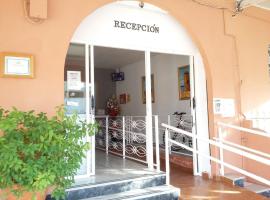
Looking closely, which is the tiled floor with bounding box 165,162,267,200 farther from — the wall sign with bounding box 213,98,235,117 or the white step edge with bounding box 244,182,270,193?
the wall sign with bounding box 213,98,235,117

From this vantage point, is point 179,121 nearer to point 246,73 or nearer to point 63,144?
point 246,73

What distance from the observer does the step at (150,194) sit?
3361 millimetres

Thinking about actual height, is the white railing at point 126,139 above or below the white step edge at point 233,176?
above

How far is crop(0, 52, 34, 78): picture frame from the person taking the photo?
323 centimetres

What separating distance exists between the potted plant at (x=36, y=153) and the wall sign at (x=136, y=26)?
2010 mm

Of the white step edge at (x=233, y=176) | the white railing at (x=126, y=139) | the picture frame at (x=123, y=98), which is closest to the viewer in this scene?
the white step edge at (x=233, y=176)

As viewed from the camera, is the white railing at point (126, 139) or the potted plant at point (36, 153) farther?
the white railing at point (126, 139)

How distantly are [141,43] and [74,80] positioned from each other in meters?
1.27

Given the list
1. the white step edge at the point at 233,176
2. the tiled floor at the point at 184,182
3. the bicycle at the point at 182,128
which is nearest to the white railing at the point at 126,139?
the tiled floor at the point at 184,182

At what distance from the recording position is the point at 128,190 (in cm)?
361

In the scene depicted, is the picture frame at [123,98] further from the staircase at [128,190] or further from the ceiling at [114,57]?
the staircase at [128,190]

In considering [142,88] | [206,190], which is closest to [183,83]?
[142,88]

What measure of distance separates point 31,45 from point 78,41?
2.37 ft

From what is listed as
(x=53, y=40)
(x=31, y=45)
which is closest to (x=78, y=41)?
(x=53, y=40)
